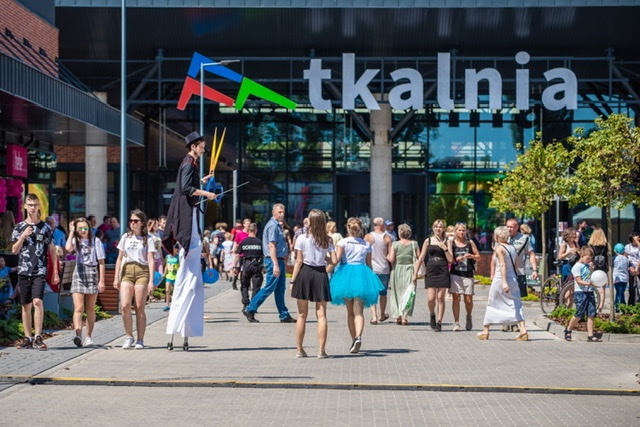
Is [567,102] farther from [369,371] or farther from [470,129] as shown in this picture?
[369,371]

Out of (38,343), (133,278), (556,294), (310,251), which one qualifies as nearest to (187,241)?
(133,278)

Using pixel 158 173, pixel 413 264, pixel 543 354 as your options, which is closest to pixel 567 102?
pixel 158 173

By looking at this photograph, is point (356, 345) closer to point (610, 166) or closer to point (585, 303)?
point (585, 303)

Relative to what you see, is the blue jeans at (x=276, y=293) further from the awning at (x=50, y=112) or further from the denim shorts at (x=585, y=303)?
the awning at (x=50, y=112)

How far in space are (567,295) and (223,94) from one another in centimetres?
2608

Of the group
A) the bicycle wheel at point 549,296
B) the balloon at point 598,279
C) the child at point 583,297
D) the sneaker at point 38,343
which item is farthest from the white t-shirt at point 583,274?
the sneaker at point 38,343

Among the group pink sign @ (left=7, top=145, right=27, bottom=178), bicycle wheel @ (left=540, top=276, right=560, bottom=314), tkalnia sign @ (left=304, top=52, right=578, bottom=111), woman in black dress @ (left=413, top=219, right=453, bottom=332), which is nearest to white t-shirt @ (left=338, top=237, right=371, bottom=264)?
woman in black dress @ (left=413, top=219, right=453, bottom=332)

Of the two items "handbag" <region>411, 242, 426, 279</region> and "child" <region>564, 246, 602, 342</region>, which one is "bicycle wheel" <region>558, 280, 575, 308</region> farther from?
"child" <region>564, 246, 602, 342</region>

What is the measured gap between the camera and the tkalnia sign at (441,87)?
4231 centimetres

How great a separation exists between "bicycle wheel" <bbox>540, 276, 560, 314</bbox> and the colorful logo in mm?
19262

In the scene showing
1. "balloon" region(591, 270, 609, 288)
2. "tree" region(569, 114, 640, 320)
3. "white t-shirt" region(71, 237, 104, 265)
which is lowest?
"balloon" region(591, 270, 609, 288)

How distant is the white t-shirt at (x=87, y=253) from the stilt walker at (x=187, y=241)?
1.47m

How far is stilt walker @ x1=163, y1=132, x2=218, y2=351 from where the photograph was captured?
14.2 meters

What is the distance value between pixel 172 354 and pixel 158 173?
34.0 m
